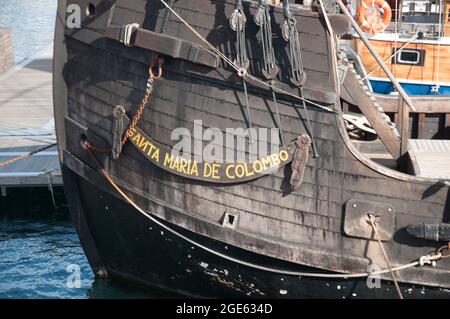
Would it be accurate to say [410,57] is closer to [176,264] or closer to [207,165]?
[176,264]

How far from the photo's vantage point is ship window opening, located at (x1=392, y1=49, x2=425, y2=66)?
18375mm

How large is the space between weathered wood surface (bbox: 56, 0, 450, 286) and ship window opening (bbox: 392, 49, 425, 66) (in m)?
10.3

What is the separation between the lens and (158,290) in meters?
10.5

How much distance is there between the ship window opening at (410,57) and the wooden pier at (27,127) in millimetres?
7867

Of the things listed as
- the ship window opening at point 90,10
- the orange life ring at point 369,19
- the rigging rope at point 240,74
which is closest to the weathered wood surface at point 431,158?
the rigging rope at point 240,74

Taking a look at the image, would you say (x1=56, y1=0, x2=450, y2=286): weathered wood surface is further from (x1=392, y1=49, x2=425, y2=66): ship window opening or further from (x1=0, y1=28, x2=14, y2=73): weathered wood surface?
(x1=0, y1=28, x2=14, y2=73): weathered wood surface

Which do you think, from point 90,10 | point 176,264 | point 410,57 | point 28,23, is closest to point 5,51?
point 410,57

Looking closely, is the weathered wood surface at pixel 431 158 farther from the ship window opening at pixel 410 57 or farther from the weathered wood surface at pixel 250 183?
the ship window opening at pixel 410 57

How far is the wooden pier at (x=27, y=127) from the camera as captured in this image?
15.7 meters

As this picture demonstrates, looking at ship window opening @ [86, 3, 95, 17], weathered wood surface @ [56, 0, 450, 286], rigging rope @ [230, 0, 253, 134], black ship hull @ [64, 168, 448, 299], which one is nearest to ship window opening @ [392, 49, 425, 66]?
black ship hull @ [64, 168, 448, 299]

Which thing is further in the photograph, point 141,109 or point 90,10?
point 90,10

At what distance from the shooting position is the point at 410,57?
18.6 meters

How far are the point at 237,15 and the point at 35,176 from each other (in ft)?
28.1

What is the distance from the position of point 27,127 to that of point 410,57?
8.87 m
